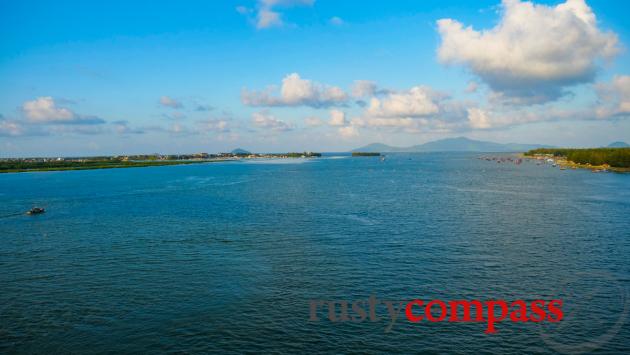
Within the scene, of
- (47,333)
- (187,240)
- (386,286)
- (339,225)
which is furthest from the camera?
(339,225)

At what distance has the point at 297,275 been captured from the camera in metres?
47.7

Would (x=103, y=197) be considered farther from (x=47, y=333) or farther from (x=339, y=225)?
(x=47, y=333)

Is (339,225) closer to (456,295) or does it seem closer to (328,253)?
(328,253)

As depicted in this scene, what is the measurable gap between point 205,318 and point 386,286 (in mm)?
18712

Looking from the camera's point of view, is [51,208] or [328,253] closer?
[328,253]

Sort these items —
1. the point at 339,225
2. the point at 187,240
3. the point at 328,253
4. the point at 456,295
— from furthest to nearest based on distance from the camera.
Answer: the point at 339,225
the point at 187,240
the point at 328,253
the point at 456,295

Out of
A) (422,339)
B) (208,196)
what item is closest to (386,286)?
(422,339)

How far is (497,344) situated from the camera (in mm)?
31938

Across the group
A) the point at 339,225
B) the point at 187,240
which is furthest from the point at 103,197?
the point at 339,225

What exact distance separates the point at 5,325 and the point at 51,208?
79.3 m

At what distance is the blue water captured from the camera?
33.2 m

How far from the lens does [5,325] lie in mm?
35656

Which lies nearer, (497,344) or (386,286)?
(497,344)

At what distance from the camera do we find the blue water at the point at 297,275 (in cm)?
3319
